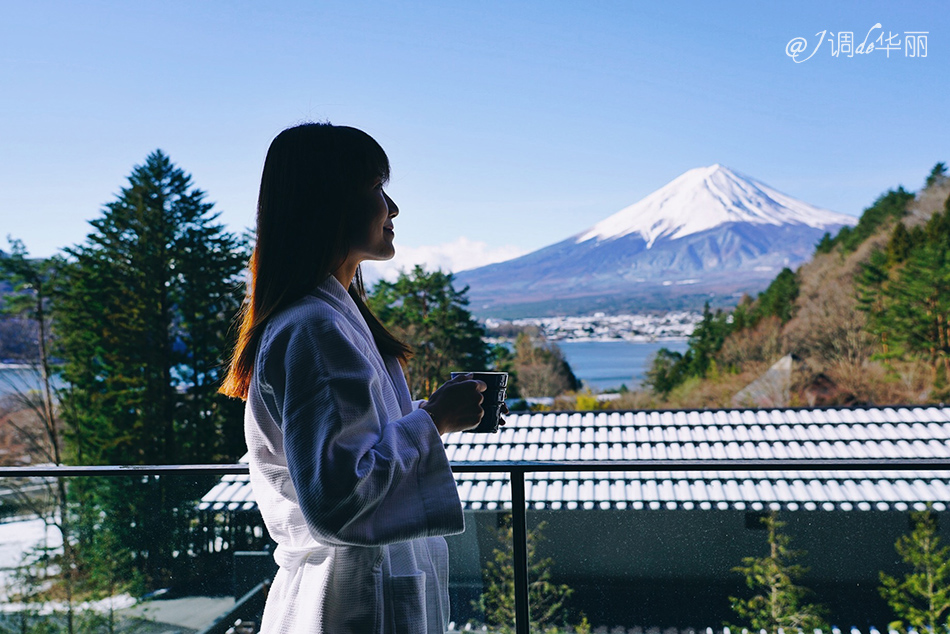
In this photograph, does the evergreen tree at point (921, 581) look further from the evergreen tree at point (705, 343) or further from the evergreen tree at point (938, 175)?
the evergreen tree at point (938, 175)

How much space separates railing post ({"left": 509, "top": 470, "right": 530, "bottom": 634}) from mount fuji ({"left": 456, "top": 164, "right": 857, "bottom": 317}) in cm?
6304

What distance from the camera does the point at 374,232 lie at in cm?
90

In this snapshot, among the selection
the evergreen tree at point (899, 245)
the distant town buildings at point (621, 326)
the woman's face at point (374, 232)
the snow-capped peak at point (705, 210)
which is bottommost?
the distant town buildings at point (621, 326)

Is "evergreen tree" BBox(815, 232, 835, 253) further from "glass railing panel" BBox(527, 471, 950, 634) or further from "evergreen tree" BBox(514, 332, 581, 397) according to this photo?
"glass railing panel" BBox(527, 471, 950, 634)

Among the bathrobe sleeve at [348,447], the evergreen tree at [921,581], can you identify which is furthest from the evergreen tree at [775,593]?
the bathrobe sleeve at [348,447]

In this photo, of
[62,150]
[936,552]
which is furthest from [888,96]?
[936,552]

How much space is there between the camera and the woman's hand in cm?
88

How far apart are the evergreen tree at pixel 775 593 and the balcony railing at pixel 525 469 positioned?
0.20 meters

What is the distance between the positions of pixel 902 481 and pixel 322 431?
4.08 feet

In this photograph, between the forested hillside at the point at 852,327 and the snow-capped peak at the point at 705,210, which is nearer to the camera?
the forested hillside at the point at 852,327

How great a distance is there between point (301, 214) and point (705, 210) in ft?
272

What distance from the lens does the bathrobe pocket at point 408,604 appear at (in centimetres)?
84

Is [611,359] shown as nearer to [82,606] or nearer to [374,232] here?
[82,606]

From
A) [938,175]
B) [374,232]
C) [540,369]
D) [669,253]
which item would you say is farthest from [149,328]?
[669,253]
